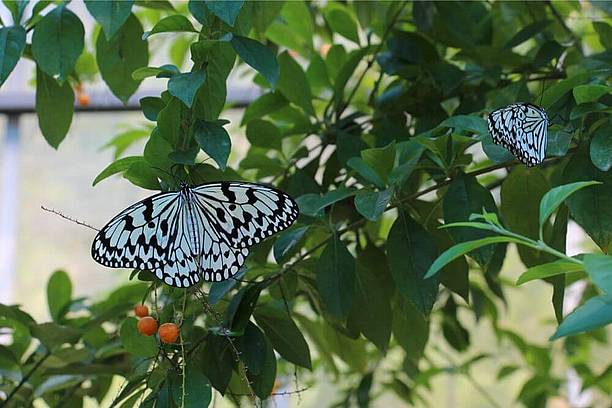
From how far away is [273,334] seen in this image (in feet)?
2.48

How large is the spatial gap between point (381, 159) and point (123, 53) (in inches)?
12.0

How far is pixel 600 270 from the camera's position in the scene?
421 millimetres

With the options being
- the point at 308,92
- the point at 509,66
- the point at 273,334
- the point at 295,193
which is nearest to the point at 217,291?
the point at 273,334

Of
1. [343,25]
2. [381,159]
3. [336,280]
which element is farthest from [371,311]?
[343,25]

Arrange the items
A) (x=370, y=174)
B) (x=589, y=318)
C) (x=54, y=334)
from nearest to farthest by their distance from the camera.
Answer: (x=589, y=318) → (x=370, y=174) → (x=54, y=334)

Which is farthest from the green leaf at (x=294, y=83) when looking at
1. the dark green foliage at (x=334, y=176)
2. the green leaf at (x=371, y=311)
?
the green leaf at (x=371, y=311)

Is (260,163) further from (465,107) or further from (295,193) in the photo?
(465,107)

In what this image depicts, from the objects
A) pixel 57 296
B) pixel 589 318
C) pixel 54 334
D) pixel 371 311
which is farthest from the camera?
pixel 57 296

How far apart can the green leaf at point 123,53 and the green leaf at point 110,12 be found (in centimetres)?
14

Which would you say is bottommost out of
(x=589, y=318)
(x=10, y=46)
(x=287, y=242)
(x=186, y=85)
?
(x=589, y=318)

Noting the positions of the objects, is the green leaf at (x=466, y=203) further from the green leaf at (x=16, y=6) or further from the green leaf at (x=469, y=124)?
the green leaf at (x=16, y=6)

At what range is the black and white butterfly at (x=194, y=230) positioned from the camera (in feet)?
1.91

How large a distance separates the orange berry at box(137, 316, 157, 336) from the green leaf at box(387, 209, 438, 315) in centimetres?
21

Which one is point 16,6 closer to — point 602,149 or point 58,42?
point 58,42
